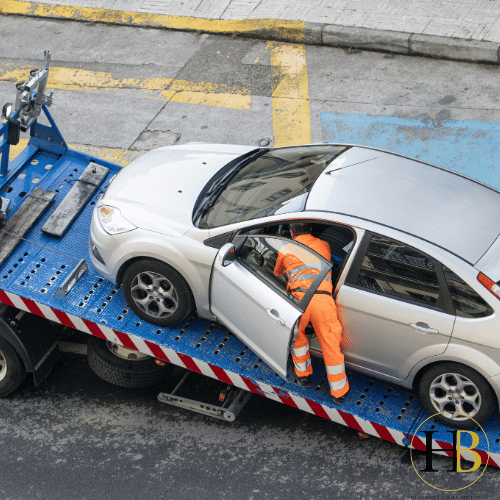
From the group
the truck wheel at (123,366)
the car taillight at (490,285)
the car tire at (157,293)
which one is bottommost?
the truck wheel at (123,366)

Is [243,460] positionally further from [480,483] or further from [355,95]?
[355,95]

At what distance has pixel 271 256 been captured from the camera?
496 cm

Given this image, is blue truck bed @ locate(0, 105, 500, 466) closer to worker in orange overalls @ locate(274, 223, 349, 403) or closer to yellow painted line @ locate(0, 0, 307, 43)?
worker in orange overalls @ locate(274, 223, 349, 403)

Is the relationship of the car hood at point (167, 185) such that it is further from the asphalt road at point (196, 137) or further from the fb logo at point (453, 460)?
the fb logo at point (453, 460)

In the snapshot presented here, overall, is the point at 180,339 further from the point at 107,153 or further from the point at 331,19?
the point at 331,19

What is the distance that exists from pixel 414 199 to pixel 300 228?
88 cm

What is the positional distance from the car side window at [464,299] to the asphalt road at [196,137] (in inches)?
52.6

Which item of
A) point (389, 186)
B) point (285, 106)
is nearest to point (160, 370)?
point (389, 186)

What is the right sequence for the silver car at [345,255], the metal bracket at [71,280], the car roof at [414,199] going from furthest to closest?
1. the metal bracket at [71,280]
2. the car roof at [414,199]
3. the silver car at [345,255]

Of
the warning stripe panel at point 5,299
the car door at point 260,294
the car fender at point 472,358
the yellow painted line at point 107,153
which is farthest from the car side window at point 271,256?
the yellow painted line at point 107,153

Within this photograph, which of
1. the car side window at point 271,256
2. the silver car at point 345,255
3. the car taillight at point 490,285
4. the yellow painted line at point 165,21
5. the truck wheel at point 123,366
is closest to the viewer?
the car taillight at point 490,285

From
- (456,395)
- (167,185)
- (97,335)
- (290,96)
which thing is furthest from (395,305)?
(290,96)

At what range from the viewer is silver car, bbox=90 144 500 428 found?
4527mm

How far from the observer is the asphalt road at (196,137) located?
514 centimetres
